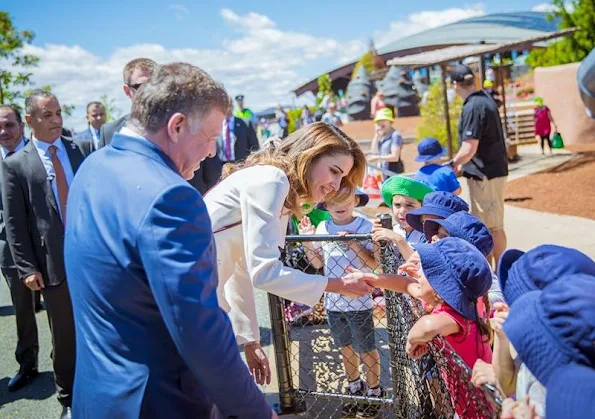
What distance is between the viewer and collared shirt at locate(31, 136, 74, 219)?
3.71m

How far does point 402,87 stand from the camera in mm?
39250

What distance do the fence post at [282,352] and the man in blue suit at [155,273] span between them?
5.47 ft

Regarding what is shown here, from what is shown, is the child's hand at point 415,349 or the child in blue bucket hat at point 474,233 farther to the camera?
the child in blue bucket hat at point 474,233

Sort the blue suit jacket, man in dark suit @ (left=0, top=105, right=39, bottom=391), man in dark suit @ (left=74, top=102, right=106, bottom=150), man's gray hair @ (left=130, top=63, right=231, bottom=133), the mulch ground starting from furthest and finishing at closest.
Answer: the mulch ground < man in dark suit @ (left=74, top=102, right=106, bottom=150) < man in dark suit @ (left=0, top=105, right=39, bottom=391) < man's gray hair @ (left=130, top=63, right=231, bottom=133) < the blue suit jacket

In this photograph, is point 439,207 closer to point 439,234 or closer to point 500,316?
point 439,234

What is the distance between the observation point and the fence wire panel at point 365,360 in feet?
8.37

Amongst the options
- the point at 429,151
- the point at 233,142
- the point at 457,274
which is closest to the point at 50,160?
the point at 457,274

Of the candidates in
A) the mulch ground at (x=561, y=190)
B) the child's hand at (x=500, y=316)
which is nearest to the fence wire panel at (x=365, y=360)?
the child's hand at (x=500, y=316)

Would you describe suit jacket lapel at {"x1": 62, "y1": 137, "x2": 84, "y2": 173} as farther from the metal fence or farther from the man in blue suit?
the man in blue suit

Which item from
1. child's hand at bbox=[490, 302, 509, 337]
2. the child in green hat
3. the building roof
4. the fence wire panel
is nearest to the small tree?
the fence wire panel

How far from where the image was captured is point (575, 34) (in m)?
22.3

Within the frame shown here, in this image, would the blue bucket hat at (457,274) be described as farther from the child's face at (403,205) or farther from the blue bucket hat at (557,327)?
the child's face at (403,205)

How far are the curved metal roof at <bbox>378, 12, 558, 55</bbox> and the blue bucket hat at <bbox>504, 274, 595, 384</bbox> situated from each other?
55.9 m

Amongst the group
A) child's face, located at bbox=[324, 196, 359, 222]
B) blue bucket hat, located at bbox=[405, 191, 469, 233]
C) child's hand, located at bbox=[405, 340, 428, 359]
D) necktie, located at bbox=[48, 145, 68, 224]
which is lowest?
child's hand, located at bbox=[405, 340, 428, 359]
